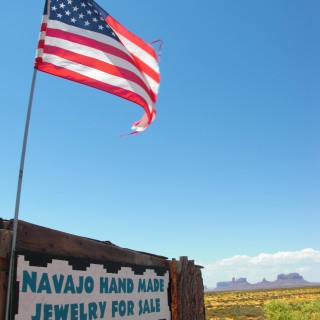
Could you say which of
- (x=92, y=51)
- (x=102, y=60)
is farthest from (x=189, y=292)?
(x=92, y=51)

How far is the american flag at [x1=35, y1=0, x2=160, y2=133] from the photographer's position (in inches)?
197

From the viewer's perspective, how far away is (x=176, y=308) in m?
6.88

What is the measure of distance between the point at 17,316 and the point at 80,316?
99cm

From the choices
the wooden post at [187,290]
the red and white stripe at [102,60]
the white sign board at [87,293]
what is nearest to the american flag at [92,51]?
the red and white stripe at [102,60]

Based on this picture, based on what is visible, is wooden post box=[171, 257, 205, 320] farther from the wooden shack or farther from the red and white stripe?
the red and white stripe

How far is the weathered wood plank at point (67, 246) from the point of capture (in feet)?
14.2

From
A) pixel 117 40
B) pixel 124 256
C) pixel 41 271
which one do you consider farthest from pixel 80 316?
pixel 117 40

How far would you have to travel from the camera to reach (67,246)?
4.88 metres

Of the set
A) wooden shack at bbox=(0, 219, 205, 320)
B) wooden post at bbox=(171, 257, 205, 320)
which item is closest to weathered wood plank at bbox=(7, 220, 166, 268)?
wooden shack at bbox=(0, 219, 205, 320)

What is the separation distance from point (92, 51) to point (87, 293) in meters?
3.25

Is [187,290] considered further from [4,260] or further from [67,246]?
[4,260]

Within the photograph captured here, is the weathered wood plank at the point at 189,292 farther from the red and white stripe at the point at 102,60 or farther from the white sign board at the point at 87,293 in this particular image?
the red and white stripe at the point at 102,60

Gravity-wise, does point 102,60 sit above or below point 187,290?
above

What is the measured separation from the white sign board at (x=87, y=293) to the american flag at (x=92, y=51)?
2332 millimetres
